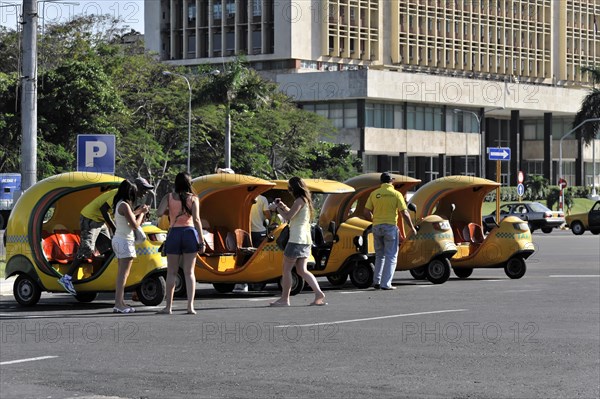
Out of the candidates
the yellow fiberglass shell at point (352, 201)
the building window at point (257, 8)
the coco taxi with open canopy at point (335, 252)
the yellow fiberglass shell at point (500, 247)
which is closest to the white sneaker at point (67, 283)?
the coco taxi with open canopy at point (335, 252)

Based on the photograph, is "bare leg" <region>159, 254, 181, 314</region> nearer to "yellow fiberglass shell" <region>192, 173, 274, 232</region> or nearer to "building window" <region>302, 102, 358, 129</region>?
"yellow fiberglass shell" <region>192, 173, 274, 232</region>

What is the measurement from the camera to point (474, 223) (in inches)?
975

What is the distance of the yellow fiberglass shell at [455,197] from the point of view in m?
23.5

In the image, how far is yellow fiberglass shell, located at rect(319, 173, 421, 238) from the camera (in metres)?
22.0

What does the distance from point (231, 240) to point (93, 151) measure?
5.15 metres

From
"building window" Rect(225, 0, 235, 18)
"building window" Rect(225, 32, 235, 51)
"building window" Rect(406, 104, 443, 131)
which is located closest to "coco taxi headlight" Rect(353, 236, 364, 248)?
"building window" Rect(406, 104, 443, 131)

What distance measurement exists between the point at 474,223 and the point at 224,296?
713 cm

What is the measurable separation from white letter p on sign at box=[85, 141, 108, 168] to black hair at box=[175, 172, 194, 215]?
8581mm

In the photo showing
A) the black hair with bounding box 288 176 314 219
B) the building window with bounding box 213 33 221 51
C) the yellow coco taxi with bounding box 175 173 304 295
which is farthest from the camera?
the building window with bounding box 213 33 221 51

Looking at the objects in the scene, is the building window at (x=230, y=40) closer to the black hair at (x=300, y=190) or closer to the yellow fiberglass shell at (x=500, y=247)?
the yellow fiberglass shell at (x=500, y=247)

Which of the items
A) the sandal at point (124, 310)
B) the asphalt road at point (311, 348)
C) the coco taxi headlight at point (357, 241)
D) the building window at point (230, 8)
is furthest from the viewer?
the building window at point (230, 8)

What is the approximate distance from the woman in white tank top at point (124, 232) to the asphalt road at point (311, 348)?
1.56 feet

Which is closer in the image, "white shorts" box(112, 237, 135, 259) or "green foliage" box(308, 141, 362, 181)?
"white shorts" box(112, 237, 135, 259)

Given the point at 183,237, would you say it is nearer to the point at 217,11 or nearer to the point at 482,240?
the point at 482,240
